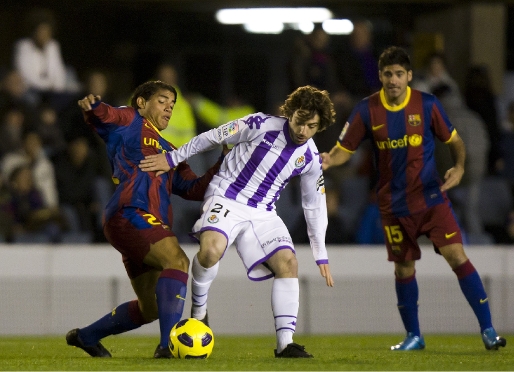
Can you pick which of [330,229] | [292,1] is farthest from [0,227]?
[292,1]

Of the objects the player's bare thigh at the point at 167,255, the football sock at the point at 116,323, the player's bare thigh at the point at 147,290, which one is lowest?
the football sock at the point at 116,323

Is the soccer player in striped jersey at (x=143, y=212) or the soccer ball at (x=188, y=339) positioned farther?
the soccer player in striped jersey at (x=143, y=212)

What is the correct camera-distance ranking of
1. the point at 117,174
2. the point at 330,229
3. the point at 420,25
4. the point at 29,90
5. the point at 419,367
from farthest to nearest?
1. the point at 420,25
2. the point at 29,90
3. the point at 330,229
4. the point at 117,174
5. the point at 419,367

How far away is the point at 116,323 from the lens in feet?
24.2

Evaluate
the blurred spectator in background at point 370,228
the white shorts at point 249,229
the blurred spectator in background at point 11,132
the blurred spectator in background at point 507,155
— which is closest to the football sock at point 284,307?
the white shorts at point 249,229

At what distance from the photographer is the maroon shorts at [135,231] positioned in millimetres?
6824

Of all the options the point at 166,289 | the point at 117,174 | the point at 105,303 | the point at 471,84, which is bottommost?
the point at 105,303

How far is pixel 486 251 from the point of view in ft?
39.3

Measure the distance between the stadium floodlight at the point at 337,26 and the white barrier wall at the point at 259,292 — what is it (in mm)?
5967

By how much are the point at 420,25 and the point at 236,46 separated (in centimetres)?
360

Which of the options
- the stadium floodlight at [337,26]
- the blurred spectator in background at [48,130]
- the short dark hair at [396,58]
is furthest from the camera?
the stadium floodlight at [337,26]

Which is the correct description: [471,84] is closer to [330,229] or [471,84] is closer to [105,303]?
[330,229]

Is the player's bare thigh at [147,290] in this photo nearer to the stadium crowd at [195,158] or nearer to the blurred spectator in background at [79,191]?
the stadium crowd at [195,158]

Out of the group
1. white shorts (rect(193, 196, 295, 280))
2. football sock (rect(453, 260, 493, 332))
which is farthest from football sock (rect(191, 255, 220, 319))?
football sock (rect(453, 260, 493, 332))
